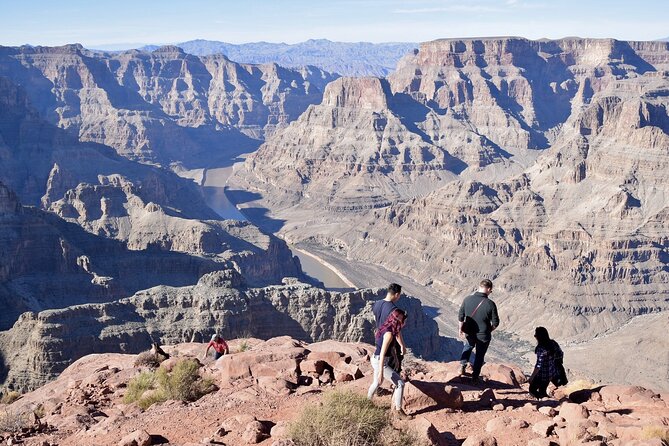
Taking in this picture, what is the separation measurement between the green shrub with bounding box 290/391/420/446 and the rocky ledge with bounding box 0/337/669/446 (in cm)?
45

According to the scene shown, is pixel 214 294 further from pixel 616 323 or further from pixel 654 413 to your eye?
pixel 616 323

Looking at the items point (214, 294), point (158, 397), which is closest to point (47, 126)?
point (214, 294)

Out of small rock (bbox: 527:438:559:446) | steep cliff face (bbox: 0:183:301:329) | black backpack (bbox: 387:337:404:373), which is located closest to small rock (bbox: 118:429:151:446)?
black backpack (bbox: 387:337:404:373)

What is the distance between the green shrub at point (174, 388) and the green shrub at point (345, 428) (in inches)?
320

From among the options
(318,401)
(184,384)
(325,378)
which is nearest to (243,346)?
(184,384)

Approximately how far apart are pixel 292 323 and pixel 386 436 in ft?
153

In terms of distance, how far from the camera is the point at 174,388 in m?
25.0

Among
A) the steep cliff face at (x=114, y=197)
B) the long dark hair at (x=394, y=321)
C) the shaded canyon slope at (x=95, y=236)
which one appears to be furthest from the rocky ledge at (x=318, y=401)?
the steep cliff face at (x=114, y=197)

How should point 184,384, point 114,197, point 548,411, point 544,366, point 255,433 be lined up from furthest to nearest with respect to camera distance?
point 114,197
point 184,384
point 544,366
point 548,411
point 255,433

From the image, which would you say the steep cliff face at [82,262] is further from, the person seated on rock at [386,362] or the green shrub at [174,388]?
the person seated on rock at [386,362]

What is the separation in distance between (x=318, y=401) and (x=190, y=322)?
133ft

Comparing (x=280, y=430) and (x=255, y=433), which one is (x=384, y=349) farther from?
(x=255, y=433)

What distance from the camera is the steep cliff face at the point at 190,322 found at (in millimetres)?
55562

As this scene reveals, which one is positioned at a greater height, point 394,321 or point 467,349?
point 394,321
